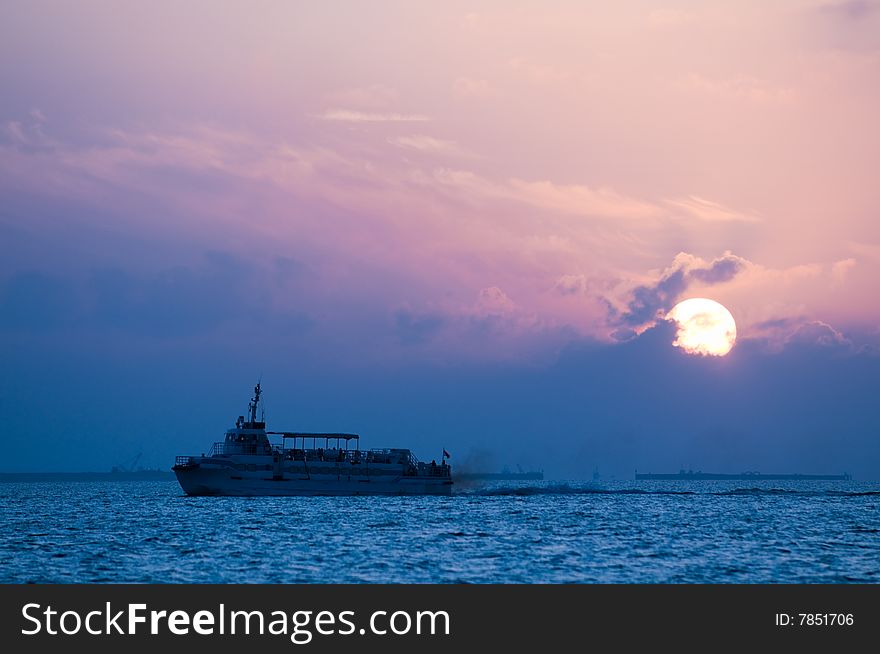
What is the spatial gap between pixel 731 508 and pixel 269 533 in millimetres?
72317

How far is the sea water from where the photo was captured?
54719 mm

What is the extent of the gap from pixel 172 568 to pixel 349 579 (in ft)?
36.5

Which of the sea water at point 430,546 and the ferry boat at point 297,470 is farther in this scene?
the ferry boat at point 297,470

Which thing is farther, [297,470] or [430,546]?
[297,470]

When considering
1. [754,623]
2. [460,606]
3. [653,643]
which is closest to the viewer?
[653,643]

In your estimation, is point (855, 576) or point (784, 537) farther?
point (784, 537)

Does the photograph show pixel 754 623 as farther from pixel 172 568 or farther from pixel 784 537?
pixel 784 537

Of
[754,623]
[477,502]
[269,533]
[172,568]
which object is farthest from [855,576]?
[477,502]

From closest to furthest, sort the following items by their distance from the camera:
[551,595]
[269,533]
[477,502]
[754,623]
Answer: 1. [754,623]
2. [551,595]
3. [269,533]
4. [477,502]

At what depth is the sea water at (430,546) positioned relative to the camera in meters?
54.7

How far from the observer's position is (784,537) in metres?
79.8

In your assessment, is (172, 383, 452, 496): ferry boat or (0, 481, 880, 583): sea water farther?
(172, 383, 452, 496): ferry boat

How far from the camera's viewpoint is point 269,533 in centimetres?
7844

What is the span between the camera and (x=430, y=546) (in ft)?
226
